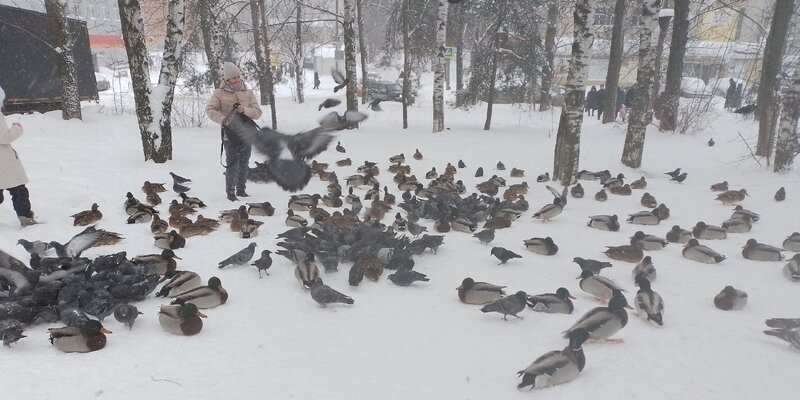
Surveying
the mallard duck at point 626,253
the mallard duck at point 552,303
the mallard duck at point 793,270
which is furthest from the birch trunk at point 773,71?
the mallard duck at point 552,303

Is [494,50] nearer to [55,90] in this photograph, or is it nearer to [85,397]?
[55,90]

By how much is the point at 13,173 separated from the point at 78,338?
3841 mm

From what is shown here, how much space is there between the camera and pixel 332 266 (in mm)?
4891

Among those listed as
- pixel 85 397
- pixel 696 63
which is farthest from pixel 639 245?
pixel 696 63

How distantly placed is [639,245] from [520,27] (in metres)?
14.1

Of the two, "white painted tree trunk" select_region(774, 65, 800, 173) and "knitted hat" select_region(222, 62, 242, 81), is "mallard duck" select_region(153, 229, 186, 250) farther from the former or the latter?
"white painted tree trunk" select_region(774, 65, 800, 173)

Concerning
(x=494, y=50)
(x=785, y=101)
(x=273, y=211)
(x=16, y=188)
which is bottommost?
(x=273, y=211)

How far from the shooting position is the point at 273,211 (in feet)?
24.0

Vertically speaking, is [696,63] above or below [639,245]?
above

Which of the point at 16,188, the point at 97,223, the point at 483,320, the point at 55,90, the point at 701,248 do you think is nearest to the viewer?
the point at 483,320

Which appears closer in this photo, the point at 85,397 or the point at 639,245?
the point at 85,397

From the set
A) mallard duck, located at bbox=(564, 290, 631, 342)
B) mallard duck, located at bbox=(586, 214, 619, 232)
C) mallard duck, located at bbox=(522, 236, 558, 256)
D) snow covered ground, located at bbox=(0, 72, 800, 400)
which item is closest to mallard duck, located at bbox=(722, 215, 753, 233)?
snow covered ground, located at bbox=(0, 72, 800, 400)

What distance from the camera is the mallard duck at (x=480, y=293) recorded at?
13.8 feet

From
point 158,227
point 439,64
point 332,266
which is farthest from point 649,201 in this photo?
point 439,64
